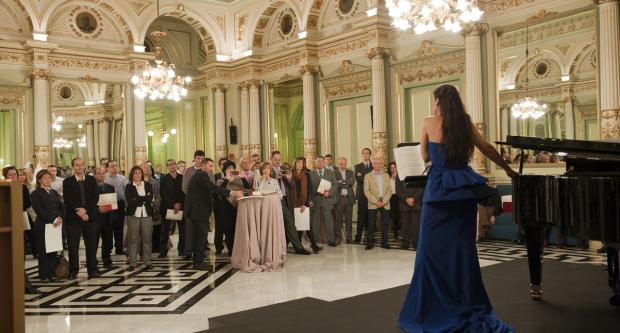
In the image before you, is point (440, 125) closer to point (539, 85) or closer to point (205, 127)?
point (539, 85)

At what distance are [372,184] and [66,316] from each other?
510cm

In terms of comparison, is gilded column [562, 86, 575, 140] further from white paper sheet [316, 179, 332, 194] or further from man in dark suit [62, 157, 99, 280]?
man in dark suit [62, 157, 99, 280]

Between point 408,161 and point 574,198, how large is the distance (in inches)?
43.5

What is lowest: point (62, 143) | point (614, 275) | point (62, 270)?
point (62, 270)

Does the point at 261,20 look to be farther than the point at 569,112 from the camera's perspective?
Yes

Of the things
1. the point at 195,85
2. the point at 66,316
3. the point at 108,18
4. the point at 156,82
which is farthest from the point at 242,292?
the point at 195,85

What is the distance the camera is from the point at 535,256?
4395 millimetres

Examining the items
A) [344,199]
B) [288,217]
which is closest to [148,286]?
[288,217]

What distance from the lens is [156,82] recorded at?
10602mm

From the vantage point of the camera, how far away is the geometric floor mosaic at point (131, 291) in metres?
5.57

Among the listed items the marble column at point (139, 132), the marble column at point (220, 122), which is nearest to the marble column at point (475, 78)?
the marble column at point (220, 122)

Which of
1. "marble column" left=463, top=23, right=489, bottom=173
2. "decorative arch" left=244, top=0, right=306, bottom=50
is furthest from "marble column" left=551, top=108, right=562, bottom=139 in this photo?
"decorative arch" left=244, top=0, right=306, bottom=50

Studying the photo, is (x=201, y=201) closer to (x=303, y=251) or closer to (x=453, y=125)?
(x=303, y=251)

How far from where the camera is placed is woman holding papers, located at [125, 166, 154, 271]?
7.66 meters
